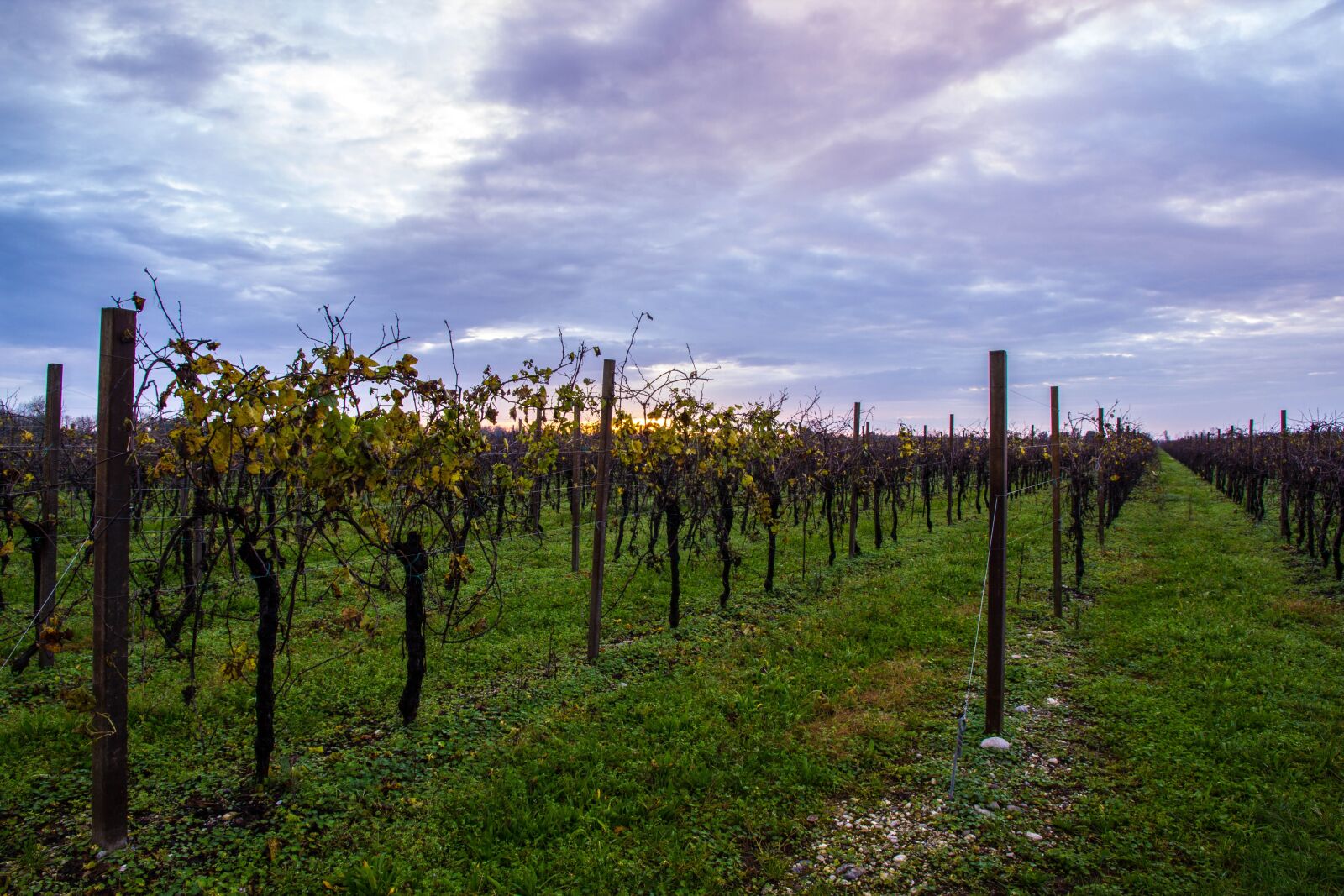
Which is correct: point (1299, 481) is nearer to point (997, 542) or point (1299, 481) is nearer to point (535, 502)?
point (997, 542)

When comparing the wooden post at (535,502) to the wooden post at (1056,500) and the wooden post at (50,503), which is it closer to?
the wooden post at (50,503)

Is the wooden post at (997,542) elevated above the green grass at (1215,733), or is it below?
above

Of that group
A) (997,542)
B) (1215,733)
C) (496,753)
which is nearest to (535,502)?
(496,753)

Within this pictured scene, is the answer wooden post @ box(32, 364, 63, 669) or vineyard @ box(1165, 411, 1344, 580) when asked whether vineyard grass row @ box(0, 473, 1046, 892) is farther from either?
vineyard @ box(1165, 411, 1344, 580)

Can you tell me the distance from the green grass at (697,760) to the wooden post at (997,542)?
431mm

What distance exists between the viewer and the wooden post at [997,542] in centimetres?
485

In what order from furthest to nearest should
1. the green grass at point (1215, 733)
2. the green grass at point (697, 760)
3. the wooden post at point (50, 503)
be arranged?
the wooden post at point (50, 503), the green grass at point (1215, 733), the green grass at point (697, 760)

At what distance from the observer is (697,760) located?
4551 mm

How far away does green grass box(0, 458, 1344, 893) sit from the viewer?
3473mm

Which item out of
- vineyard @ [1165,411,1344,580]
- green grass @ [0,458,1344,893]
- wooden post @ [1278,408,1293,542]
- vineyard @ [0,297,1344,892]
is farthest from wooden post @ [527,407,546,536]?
wooden post @ [1278,408,1293,542]

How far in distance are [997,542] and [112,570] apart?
5522mm

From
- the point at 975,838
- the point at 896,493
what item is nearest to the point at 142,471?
the point at 975,838

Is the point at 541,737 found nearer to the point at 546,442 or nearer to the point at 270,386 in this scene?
the point at 270,386

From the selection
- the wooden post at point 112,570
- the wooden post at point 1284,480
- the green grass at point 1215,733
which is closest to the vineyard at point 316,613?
the wooden post at point 112,570
